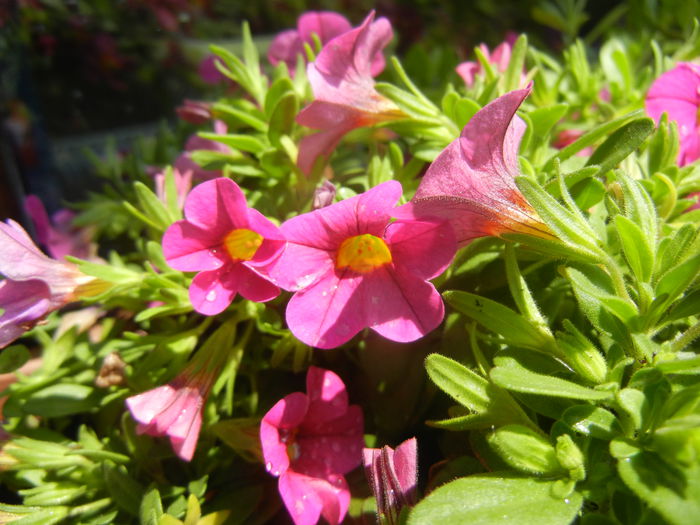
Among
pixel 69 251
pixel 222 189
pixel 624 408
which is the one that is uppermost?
pixel 222 189

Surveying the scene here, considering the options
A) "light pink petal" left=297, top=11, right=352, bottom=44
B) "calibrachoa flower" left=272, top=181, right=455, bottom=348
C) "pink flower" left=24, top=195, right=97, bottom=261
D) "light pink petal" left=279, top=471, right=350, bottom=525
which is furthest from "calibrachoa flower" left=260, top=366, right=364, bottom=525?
"light pink petal" left=297, top=11, right=352, bottom=44

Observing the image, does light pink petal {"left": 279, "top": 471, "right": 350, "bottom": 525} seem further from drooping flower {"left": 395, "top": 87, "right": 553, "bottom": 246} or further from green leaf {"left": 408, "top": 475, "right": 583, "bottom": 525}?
drooping flower {"left": 395, "top": 87, "right": 553, "bottom": 246}

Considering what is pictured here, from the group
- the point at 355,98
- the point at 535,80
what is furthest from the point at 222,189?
the point at 535,80

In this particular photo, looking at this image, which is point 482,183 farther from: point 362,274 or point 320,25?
point 320,25

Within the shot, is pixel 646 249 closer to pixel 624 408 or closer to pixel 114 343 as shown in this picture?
pixel 624 408

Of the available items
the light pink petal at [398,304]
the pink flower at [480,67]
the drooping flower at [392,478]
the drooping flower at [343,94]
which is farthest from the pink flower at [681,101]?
the drooping flower at [392,478]

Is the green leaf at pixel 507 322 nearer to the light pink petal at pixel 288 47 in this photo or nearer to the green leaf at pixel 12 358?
the green leaf at pixel 12 358
